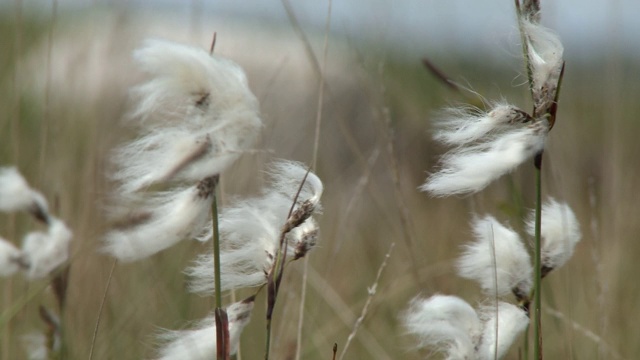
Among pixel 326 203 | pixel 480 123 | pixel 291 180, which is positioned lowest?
pixel 326 203

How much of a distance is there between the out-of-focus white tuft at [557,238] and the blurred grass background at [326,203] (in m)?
0.17

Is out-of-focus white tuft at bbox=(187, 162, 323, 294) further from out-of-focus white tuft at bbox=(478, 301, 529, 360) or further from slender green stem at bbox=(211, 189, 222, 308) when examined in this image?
out-of-focus white tuft at bbox=(478, 301, 529, 360)

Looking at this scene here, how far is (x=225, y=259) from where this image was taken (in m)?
0.80

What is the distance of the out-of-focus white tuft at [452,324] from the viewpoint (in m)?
0.83

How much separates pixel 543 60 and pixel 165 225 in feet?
1.20

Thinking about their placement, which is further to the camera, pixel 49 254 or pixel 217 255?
pixel 49 254

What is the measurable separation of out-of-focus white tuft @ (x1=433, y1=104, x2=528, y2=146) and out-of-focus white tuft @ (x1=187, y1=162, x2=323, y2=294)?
0.43 ft

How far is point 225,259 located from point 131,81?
2.57 metres

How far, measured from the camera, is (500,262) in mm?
860

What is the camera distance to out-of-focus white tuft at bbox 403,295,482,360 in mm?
833

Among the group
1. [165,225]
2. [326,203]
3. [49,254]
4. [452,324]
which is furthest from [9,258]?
[326,203]

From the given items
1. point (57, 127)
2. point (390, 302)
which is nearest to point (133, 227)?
point (390, 302)

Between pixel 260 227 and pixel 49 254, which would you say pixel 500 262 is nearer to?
pixel 260 227

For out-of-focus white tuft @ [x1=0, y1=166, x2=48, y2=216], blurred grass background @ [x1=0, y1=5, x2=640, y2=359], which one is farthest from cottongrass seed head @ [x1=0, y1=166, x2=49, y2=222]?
blurred grass background @ [x1=0, y1=5, x2=640, y2=359]
